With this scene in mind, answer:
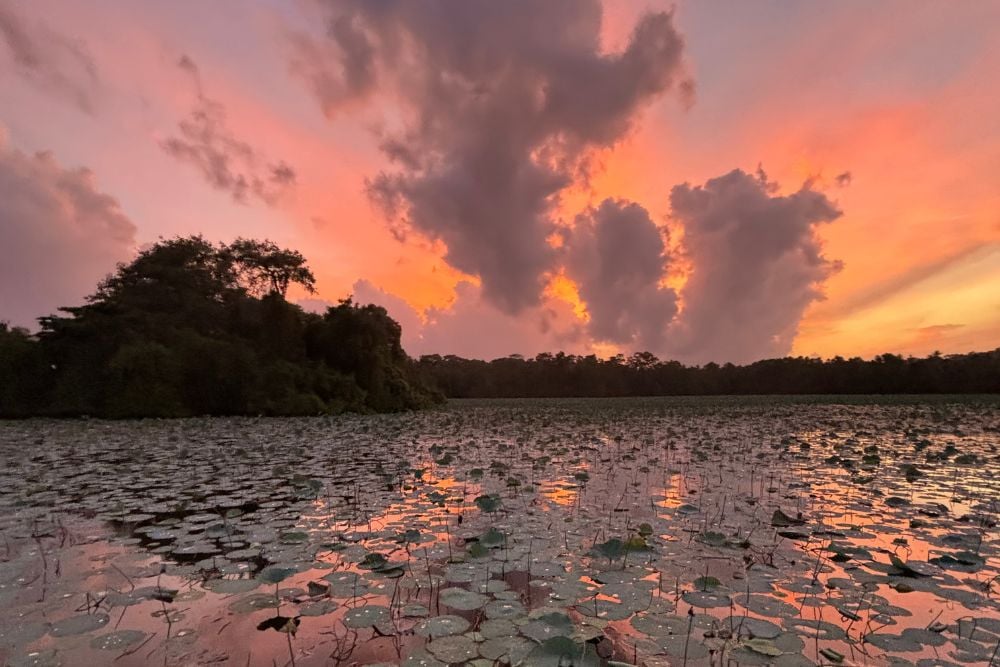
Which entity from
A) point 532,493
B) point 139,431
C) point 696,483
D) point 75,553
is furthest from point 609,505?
point 139,431

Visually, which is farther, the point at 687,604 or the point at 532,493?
the point at 532,493

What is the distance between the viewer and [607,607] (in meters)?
3.29

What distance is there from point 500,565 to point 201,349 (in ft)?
88.2

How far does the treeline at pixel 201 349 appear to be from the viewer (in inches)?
973

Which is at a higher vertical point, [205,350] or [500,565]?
[205,350]

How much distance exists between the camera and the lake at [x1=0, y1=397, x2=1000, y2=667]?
112 inches

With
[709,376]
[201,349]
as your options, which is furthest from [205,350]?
[709,376]

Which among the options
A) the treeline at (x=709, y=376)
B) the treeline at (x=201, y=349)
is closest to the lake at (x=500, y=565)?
the treeline at (x=201, y=349)

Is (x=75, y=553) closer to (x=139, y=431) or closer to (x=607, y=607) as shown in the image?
(x=607, y=607)

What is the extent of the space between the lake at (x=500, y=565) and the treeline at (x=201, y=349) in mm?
16977

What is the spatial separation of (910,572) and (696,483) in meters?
4.33

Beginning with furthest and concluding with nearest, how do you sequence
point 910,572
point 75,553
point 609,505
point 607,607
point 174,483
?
point 174,483 → point 609,505 → point 75,553 → point 910,572 → point 607,607

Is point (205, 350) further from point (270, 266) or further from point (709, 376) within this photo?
point (709, 376)

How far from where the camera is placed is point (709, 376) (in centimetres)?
7394
